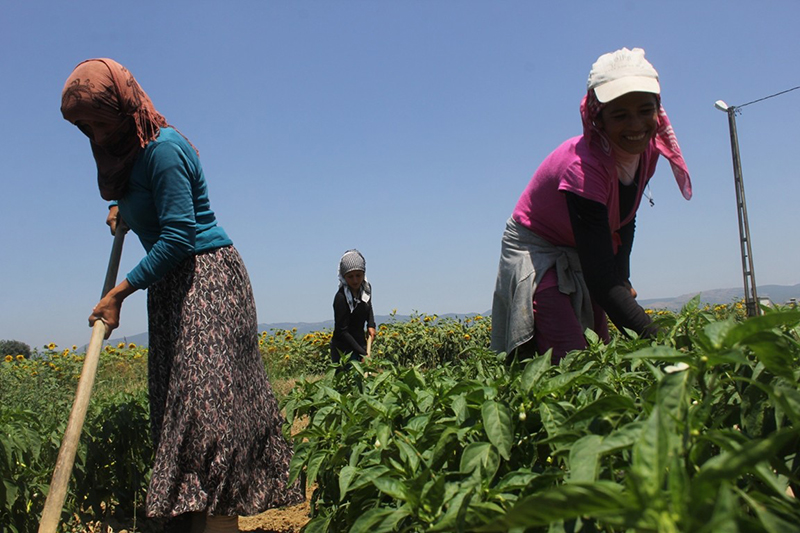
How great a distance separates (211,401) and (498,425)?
150 centimetres

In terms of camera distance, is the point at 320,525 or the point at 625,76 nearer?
the point at 320,525

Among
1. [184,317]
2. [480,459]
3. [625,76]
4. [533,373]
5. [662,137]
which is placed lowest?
[480,459]

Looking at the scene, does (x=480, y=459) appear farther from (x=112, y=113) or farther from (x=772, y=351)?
(x=112, y=113)

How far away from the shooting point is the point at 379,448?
1295 millimetres

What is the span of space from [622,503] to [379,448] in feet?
2.38

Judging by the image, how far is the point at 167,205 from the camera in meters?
2.32

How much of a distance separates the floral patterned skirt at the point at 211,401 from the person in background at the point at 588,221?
996 millimetres

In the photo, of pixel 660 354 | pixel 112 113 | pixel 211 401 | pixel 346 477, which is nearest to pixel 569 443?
pixel 660 354

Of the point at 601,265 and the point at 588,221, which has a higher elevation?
the point at 588,221

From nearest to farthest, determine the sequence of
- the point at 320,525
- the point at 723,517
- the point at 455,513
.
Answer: the point at 723,517
the point at 455,513
the point at 320,525

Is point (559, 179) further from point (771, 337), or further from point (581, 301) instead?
point (771, 337)

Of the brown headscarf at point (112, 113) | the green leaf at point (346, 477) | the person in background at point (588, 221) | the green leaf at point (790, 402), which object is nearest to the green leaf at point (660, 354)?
the green leaf at point (790, 402)

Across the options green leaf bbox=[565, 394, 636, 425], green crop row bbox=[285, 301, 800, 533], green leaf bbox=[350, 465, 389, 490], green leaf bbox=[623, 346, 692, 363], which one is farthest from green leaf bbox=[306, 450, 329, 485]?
green leaf bbox=[623, 346, 692, 363]

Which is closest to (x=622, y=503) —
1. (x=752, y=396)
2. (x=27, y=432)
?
(x=752, y=396)
